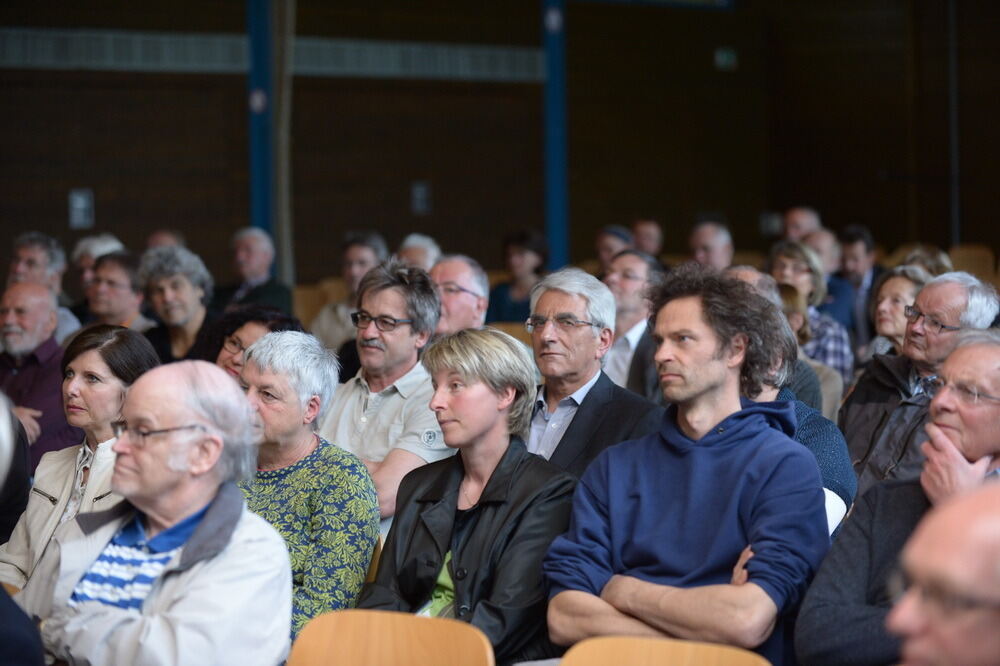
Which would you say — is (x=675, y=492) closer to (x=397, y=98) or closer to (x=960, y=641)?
(x=960, y=641)

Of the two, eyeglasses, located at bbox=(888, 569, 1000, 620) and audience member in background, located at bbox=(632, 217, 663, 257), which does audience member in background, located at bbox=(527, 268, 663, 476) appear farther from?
audience member in background, located at bbox=(632, 217, 663, 257)

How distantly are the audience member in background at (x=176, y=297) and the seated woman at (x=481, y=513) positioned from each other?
2950 millimetres

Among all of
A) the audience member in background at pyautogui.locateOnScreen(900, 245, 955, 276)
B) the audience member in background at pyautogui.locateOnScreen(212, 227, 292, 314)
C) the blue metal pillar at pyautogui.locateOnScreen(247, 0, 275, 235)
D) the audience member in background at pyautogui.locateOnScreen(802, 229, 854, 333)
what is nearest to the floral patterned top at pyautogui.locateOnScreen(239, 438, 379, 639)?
the audience member in background at pyautogui.locateOnScreen(900, 245, 955, 276)

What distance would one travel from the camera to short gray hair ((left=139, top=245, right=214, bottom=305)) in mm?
5770

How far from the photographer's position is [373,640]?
2332 mm

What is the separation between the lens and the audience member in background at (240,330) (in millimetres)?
4168

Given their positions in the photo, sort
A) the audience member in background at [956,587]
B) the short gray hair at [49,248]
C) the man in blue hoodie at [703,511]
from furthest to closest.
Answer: the short gray hair at [49,248] < the man in blue hoodie at [703,511] < the audience member in background at [956,587]

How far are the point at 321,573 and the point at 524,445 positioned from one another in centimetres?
58

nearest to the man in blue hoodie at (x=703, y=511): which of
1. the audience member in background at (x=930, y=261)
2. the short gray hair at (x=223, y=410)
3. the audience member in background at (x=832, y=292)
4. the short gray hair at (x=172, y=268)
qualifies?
the short gray hair at (x=223, y=410)

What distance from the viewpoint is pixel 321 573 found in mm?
2832

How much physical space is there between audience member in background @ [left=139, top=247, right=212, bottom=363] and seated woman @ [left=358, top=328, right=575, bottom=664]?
2.95 meters

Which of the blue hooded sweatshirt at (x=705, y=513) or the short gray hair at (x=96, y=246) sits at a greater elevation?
the short gray hair at (x=96, y=246)

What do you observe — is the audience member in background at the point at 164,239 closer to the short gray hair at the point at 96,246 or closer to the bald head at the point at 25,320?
the short gray hair at the point at 96,246

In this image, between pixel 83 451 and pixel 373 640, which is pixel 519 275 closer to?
pixel 83 451
